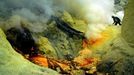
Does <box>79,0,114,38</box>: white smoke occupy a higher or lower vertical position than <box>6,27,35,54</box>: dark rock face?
higher

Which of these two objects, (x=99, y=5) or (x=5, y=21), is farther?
(x=99, y=5)

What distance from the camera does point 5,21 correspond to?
9.63m

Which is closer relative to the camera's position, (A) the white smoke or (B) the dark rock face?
(B) the dark rock face

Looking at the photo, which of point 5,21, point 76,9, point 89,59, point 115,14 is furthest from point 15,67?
point 115,14

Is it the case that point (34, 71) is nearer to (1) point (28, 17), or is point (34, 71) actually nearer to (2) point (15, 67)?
(2) point (15, 67)

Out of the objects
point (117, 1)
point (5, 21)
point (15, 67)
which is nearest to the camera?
point (15, 67)

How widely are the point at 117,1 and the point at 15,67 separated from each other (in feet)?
35.2

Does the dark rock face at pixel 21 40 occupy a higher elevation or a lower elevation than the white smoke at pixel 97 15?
lower

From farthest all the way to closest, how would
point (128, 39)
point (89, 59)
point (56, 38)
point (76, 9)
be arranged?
point (76, 9), point (56, 38), point (89, 59), point (128, 39)

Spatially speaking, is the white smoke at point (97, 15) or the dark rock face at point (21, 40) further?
the white smoke at point (97, 15)

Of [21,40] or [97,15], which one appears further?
[97,15]

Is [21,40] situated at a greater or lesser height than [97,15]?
lesser

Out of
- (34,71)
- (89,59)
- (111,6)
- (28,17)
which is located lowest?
(34,71)

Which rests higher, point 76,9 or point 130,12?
point 76,9
